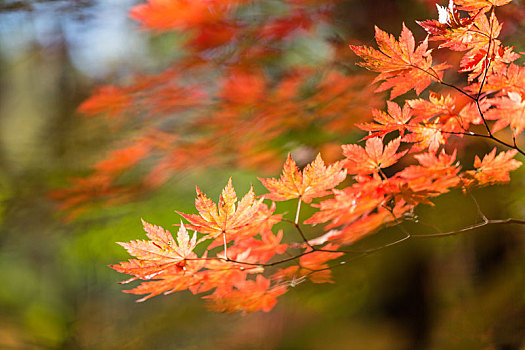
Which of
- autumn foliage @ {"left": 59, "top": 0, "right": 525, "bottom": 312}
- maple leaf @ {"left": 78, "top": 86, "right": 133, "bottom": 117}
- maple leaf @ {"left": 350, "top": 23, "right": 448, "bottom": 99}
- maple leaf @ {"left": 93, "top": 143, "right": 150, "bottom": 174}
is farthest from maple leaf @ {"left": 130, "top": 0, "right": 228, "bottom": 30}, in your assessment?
maple leaf @ {"left": 350, "top": 23, "right": 448, "bottom": 99}

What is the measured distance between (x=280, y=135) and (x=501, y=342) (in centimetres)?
88

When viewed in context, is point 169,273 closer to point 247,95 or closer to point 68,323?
point 247,95

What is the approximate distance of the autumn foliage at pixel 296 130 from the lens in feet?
1.55

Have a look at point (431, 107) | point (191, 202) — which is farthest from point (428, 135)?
point (191, 202)

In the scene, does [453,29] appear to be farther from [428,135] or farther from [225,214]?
[225,214]

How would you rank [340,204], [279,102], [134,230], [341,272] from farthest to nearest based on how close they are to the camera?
[134,230] → [279,102] → [341,272] → [340,204]

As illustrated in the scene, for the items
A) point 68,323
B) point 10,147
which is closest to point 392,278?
point 68,323

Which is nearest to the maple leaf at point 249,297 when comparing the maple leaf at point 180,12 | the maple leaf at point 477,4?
the maple leaf at point 477,4

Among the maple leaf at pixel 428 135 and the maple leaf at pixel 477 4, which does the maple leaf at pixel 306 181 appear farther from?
the maple leaf at pixel 477 4

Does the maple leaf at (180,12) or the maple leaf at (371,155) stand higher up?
the maple leaf at (180,12)

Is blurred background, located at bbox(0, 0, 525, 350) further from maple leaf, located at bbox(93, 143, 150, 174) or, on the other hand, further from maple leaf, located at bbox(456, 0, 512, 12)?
maple leaf, located at bbox(456, 0, 512, 12)

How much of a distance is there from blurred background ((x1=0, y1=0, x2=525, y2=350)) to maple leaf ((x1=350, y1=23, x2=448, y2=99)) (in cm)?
63

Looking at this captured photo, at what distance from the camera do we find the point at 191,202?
1.94 metres

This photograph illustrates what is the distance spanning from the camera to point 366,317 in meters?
1.08
